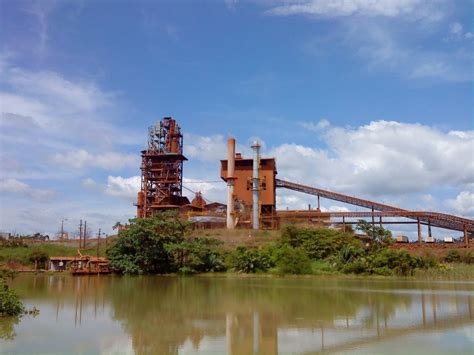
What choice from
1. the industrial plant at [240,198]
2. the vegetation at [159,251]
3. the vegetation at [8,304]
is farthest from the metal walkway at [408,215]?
the vegetation at [8,304]

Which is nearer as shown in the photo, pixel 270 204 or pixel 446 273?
pixel 446 273

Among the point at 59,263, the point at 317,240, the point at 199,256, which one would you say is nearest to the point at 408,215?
the point at 317,240

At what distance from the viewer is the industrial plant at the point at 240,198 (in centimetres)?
5931

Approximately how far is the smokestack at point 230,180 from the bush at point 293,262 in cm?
1792

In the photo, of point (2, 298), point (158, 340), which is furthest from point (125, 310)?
point (158, 340)

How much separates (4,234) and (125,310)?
6353 centimetres

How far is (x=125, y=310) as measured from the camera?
65.2ft

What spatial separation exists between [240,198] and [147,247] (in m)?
22.5

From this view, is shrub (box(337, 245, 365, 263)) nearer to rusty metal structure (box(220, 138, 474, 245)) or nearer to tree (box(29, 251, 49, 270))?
rusty metal structure (box(220, 138, 474, 245))

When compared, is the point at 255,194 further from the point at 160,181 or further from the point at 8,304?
the point at 8,304

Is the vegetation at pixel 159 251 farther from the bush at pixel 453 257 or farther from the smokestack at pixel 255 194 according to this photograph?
the bush at pixel 453 257

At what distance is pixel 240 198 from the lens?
64.9 m

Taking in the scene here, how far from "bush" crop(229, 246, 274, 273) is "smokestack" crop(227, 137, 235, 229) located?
15808 millimetres

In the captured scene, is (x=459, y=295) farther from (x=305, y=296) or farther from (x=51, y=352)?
(x=51, y=352)
